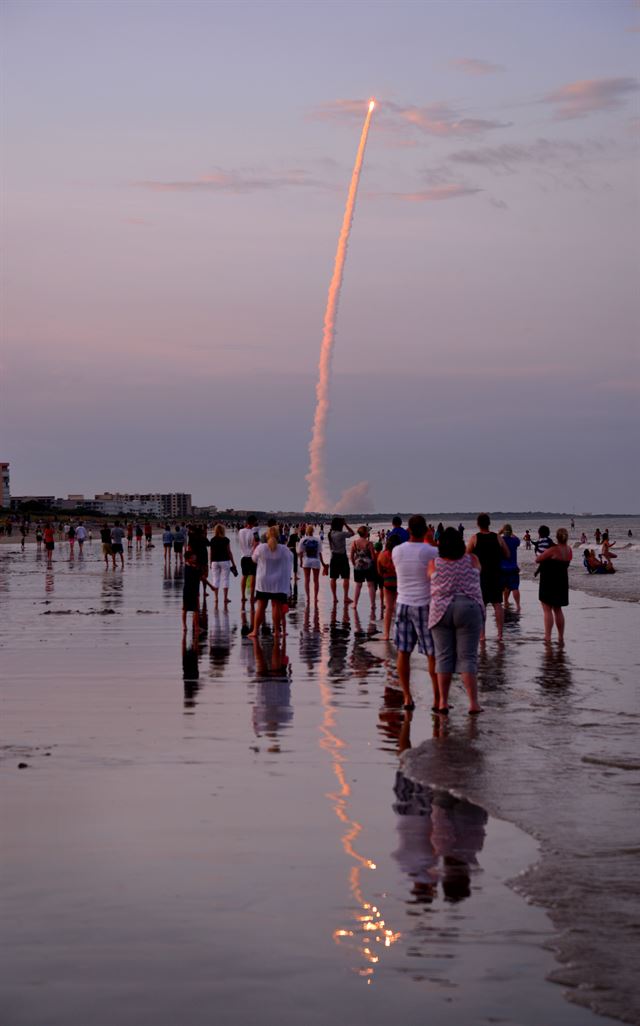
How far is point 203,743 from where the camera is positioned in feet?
34.2

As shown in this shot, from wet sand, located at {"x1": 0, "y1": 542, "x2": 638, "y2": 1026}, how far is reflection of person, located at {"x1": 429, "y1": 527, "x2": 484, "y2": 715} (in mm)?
429

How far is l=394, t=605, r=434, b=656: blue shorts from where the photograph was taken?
12.9 m

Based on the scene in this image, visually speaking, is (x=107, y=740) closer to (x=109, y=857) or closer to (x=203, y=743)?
(x=203, y=743)

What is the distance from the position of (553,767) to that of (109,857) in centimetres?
408

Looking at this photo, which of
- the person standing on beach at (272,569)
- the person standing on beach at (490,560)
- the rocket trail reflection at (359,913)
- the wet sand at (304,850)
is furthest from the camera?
the person standing on beach at (490,560)

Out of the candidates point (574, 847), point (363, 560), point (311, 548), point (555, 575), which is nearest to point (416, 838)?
point (574, 847)

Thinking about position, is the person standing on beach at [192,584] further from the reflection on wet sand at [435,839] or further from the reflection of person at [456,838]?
the reflection of person at [456,838]

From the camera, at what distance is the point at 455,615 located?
478 inches

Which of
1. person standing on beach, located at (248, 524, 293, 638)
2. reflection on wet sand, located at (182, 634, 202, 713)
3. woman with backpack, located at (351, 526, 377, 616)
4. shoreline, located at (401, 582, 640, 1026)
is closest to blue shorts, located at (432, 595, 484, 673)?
shoreline, located at (401, 582, 640, 1026)

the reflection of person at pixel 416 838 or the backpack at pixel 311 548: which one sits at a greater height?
the backpack at pixel 311 548

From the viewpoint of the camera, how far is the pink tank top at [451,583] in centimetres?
1216

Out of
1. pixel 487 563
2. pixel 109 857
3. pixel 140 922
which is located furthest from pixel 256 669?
pixel 140 922

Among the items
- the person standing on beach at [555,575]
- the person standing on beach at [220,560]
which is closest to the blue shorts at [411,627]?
the person standing on beach at [555,575]

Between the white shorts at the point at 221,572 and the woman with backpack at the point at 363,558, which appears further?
the white shorts at the point at 221,572
